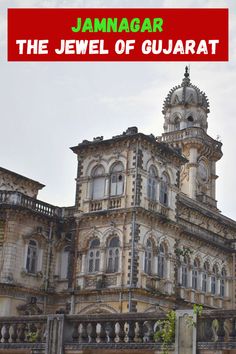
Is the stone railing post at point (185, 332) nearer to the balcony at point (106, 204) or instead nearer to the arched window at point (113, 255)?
the arched window at point (113, 255)

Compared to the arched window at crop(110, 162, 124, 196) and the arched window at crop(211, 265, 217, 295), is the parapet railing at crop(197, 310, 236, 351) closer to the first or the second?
the arched window at crop(110, 162, 124, 196)

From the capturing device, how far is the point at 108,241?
35312 millimetres

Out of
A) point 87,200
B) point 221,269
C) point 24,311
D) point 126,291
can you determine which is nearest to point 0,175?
point 87,200

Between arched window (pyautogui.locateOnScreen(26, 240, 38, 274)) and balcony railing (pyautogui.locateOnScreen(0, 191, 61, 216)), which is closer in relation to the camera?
balcony railing (pyautogui.locateOnScreen(0, 191, 61, 216))

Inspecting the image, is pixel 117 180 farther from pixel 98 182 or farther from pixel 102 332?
pixel 102 332

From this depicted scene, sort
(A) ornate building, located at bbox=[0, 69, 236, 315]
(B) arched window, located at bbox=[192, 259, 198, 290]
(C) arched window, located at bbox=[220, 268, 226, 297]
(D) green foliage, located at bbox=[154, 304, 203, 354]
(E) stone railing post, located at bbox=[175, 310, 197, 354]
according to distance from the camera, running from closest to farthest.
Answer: (E) stone railing post, located at bbox=[175, 310, 197, 354]
(D) green foliage, located at bbox=[154, 304, 203, 354]
(A) ornate building, located at bbox=[0, 69, 236, 315]
(B) arched window, located at bbox=[192, 259, 198, 290]
(C) arched window, located at bbox=[220, 268, 226, 297]

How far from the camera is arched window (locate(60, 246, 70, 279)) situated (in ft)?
123

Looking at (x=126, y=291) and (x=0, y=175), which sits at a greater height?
(x=0, y=175)

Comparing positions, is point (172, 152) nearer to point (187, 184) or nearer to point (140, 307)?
point (140, 307)

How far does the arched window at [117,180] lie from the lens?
35906 millimetres

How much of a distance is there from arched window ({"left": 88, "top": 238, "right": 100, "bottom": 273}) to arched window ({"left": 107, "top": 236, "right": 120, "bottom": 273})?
797 millimetres

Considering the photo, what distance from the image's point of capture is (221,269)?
44.9 meters

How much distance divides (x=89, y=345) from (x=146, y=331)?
1.26 metres

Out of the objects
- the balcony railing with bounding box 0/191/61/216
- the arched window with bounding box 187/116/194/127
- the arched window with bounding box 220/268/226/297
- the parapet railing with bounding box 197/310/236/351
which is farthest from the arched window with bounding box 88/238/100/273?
the arched window with bounding box 187/116/194/127
